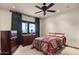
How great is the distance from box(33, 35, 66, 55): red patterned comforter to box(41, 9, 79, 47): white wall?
0.11m

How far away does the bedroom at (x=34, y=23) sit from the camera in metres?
1.68

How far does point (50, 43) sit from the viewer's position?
1.69m

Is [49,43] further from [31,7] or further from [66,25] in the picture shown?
[31,7]

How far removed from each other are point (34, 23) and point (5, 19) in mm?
514

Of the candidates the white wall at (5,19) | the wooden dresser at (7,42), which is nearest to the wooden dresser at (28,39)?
the wooden dresser at (7,42)

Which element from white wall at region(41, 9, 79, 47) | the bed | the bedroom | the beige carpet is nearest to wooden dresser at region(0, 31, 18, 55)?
the bedroom

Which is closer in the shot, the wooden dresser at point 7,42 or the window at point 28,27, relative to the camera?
the wooden dresser at point 7,42

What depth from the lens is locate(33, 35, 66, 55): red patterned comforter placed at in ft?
5.54

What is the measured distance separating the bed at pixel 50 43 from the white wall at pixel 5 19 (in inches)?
21.4

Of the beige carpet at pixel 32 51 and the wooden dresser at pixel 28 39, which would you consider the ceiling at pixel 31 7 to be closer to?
the wooden dresser at pixel 28 39

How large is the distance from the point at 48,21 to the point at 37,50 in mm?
567

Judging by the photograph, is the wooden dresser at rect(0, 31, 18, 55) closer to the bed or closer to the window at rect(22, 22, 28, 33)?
the window at rect(22, 22, 28, 33)
